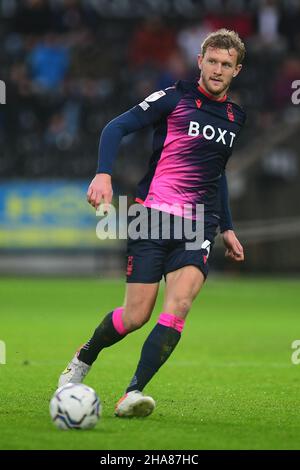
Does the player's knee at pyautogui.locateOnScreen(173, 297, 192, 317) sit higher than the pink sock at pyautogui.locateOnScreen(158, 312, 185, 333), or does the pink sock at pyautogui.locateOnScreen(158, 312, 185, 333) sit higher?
the player's knee at pyautogui.locateOnScreen(173, 297, 192, 317)

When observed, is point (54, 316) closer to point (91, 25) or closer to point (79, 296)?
point (79, 296)

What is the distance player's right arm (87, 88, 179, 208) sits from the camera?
6.52 meters

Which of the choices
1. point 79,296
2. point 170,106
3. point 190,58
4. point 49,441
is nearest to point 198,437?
point 49,441

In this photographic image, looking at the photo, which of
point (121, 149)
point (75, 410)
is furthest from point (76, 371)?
point (121, 149)

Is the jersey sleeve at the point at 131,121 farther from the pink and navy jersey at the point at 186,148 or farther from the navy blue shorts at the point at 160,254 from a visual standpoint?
the navy blue shorts at the point at 160,254

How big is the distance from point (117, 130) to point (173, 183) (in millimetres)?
530

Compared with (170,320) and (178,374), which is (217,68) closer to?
(170,320)

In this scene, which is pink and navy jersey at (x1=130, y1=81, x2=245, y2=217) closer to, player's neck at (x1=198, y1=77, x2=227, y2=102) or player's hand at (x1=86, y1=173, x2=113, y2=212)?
player's neck at (x1=198, y1=77, x2=227, y2=102)

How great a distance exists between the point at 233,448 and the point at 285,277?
16812 mm

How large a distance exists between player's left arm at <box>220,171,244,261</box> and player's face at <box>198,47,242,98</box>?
636 mm

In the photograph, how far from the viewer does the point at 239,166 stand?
23.2 metres

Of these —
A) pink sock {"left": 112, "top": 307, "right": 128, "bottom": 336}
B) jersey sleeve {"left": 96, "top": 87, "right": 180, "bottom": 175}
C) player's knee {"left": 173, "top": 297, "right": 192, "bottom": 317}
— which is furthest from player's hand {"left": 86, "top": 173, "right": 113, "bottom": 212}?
pink sock {"left": 112, "top": 307, "right": 128, "bottom": 336}

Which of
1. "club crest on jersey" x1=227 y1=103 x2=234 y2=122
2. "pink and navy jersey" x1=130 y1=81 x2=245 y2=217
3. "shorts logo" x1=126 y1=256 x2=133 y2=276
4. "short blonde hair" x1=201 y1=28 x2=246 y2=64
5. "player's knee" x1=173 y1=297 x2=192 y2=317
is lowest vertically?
"player's knee" x1=173 y1=297 x2=192 y2=317

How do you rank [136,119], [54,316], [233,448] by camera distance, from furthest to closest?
[54,316], [136,119], [233,448]
